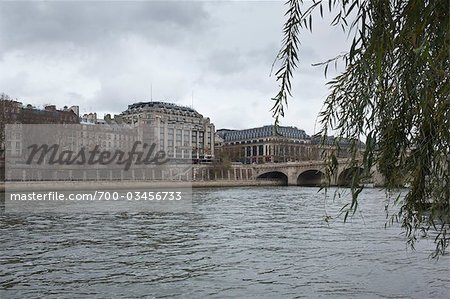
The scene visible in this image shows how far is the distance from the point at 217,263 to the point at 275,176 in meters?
87.0

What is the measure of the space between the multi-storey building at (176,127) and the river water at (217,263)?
313ft

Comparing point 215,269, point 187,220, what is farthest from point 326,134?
point 187,220

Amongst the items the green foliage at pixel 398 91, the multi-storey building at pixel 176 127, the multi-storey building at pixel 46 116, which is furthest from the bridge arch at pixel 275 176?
the green foliage at pixel 398 91

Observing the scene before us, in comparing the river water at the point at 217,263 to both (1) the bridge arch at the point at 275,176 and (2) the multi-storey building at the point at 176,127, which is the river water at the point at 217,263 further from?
(2) the multi-storey building at the point at 176,127

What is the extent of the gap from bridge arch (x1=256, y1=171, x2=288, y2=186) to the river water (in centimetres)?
7354

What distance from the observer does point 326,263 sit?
34.0 feet

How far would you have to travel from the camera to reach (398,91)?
208cm

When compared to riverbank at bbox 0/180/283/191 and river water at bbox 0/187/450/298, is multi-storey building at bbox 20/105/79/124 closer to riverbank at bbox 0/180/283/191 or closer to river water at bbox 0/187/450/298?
riverbank at bbox 0/180/283/191

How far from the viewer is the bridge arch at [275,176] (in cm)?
9106

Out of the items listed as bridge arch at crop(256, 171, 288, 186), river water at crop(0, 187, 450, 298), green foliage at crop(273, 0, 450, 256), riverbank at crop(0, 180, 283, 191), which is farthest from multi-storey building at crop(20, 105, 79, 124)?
green foliage at crop(273, 0, 450, 256)

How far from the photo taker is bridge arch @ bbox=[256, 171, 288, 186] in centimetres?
9106

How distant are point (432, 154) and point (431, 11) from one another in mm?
599

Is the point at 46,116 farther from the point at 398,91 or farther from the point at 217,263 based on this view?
the point at 398,91

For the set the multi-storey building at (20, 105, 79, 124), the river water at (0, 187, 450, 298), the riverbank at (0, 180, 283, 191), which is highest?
the multi-storey building at (20, 105, 79, 124)
